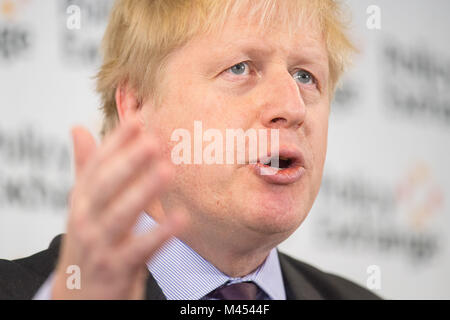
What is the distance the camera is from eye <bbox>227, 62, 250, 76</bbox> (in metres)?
0.97

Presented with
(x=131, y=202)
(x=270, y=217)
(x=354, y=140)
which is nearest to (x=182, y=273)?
(x=270, y=217)

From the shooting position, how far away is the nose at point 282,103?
92 centimetres

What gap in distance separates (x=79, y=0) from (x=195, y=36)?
0.59 metres

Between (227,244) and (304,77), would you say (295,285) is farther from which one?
(304,77)

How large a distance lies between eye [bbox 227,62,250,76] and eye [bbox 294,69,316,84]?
A: 4.0 inches

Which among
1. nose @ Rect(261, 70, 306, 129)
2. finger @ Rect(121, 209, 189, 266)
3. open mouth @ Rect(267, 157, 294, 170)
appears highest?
nose @ Rect(261, 70, 306, 129)

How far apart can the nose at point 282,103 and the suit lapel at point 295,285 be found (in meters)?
0.33

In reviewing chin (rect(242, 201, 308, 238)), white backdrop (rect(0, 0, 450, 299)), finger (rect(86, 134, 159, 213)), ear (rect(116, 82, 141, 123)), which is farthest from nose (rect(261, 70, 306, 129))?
white backdrop (rect(0, 0, 450, 299))

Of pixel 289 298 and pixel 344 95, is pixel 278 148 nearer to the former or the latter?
pixel 289 298

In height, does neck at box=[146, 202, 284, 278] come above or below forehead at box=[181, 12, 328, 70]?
below

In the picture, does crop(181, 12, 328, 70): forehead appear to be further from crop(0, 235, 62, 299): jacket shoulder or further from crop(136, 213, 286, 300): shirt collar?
crop(0, 235, 62, 299): jacket shoulder

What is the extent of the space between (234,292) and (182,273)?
0.09m
